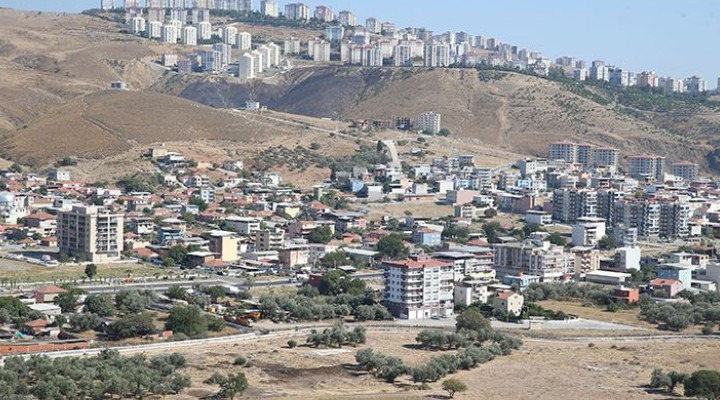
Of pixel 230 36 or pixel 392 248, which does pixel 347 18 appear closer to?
pixel 230 36

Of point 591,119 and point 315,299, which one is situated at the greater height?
point 591,119

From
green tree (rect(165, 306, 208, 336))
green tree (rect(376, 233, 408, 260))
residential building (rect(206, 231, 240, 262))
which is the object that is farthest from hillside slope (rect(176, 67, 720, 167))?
green tree (rect(165, 306, 208, 336))

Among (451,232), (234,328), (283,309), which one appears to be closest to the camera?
(234,328)

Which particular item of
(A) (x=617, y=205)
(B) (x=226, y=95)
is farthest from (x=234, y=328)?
(B) (x=226, y=95)

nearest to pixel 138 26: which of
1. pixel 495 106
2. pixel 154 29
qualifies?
pixel 154 29

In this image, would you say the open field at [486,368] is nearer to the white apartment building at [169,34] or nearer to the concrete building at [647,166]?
the concrete building at [647,166]

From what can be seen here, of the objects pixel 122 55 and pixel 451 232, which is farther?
pixel 122 55

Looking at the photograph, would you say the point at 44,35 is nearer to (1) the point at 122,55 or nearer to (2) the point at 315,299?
(1) the point at 122,55
